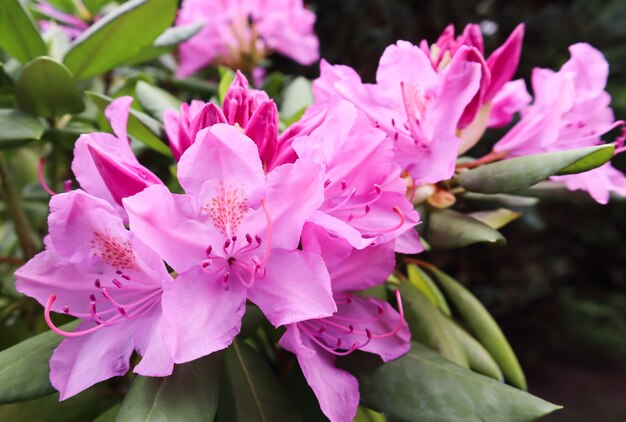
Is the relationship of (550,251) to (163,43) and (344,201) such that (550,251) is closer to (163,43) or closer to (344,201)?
(163,43)

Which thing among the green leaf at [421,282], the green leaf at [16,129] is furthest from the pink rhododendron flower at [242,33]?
the green leaf at [421,282]

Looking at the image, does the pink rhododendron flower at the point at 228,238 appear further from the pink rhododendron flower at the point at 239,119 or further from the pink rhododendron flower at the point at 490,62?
the pink rhododendron flower at the point at 490,62

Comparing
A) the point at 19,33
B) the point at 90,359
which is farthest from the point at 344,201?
the point at 19,33

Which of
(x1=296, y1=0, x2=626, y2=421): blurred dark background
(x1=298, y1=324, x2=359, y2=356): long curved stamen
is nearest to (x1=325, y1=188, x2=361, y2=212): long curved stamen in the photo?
(x1=298, y1=324, x2=359, y2=356): long curved stamen

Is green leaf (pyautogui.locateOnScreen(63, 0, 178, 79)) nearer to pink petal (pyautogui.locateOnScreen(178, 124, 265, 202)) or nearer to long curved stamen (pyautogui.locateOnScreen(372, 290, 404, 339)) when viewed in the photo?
pink petal (pyautogui.locateOnScreen(178, 124, 265, 202))

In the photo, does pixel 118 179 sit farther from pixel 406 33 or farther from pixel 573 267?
pixel 573 267

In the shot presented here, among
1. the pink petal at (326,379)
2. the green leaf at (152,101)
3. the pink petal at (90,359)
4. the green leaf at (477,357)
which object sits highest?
the green leaf at (152,101)

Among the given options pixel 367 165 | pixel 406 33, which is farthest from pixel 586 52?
pixel 406 33
